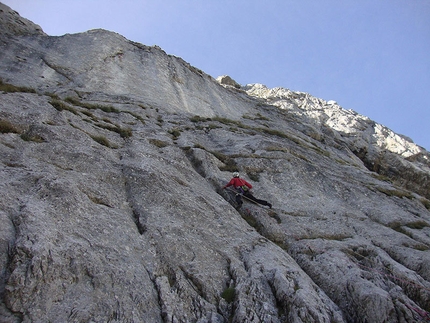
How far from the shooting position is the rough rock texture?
9.66 metres

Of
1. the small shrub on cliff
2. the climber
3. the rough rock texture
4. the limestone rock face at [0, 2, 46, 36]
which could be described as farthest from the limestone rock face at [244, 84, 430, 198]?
the limestone rock face at [0, 2, 46, 36]

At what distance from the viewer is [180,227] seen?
1347 cm

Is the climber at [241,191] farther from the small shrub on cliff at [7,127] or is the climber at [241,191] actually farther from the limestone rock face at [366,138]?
the limestone rock face at [366,138]

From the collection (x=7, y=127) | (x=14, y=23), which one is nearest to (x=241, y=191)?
(x=7, y=127)

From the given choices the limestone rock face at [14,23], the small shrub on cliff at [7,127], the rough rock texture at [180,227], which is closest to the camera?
the rough rock texture at [180,227]

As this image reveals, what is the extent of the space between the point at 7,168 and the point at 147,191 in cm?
506

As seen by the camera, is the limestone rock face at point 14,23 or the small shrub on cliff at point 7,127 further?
the limestone rock face at point 14,23

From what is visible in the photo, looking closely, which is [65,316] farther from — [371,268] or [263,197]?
[263,197]

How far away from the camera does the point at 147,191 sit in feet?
49.3

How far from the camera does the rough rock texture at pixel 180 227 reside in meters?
9.66

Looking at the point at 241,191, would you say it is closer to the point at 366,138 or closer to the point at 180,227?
the point at 180,227

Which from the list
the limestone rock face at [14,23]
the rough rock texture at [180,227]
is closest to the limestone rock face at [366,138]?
the rough rock texture at [180,227]

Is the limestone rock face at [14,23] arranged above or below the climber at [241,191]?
above

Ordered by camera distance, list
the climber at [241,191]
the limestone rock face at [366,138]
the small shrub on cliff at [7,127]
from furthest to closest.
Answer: the limestone rock face at [366,138] < the climber at [241,191] < the small shrub on cliff at [7,127]
